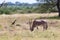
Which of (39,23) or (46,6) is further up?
(39,23)

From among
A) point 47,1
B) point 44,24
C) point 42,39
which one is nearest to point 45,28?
point 44,24

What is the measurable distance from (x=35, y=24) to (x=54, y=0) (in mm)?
20989

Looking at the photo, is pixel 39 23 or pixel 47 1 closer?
pixel 39 23

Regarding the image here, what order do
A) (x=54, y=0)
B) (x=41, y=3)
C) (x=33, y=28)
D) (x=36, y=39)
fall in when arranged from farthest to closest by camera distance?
1. (x=41, y=3)
2. (x=54, y=0)
3. (x=33, y=28)
4. (x=36, y=39)

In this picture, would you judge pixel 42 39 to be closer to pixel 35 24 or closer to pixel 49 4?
pixel 35 24

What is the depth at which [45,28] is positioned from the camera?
17.6 m

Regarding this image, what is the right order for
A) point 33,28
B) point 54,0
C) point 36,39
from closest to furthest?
point 36,39 < point 33,28 < point 54,0

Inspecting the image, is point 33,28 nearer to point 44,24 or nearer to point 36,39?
point 44,24

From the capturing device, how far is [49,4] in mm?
37500

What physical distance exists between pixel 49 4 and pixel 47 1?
0.71 metres

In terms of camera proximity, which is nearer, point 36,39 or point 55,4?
point 36,39

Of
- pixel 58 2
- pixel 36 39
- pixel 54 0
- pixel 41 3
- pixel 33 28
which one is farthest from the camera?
pixel 41 3

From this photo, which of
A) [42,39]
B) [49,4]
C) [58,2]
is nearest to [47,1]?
[49,4]

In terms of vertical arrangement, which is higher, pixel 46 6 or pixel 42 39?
pixel 42 39
